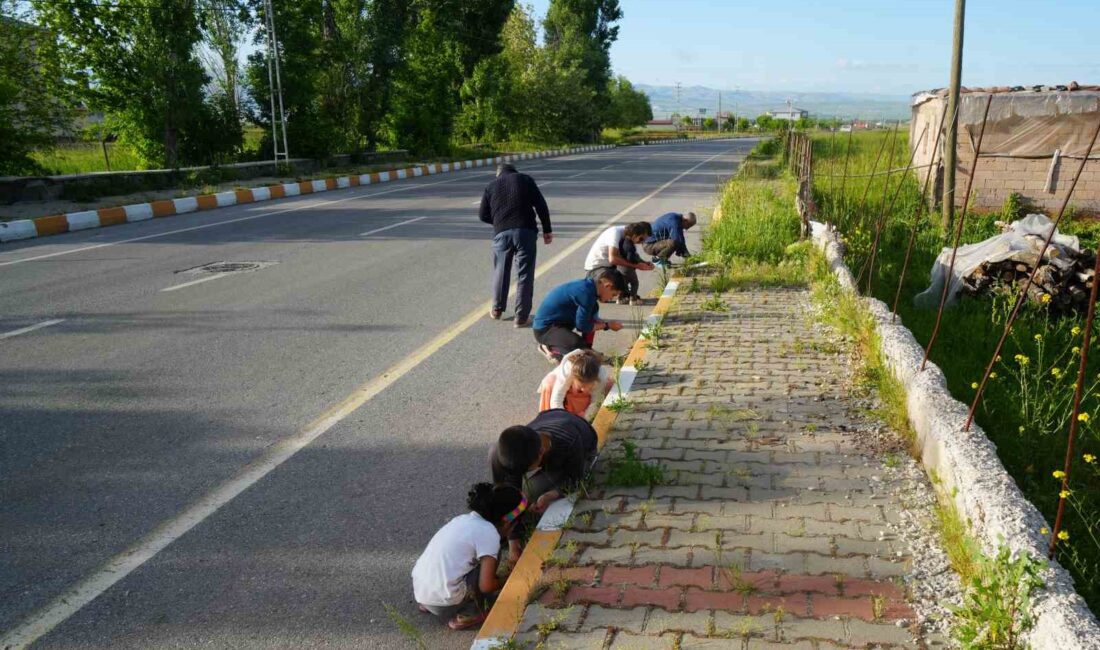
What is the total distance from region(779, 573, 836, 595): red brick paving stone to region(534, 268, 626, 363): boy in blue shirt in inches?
114

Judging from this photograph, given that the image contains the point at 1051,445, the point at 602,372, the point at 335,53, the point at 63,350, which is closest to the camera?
the point at 1051,445

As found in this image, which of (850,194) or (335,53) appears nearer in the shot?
(850,194)

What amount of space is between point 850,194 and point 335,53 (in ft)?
67.2

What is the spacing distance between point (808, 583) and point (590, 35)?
62.4 metres

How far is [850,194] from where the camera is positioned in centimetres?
1323

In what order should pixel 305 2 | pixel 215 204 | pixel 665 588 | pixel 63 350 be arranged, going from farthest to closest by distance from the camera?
pixel 305 2 → pixel 215 204 → pixel 63 350 → pixel 665 588

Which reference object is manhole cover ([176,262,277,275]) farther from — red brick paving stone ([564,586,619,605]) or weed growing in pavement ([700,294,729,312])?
red brick paving stone ([564,586,619,605])

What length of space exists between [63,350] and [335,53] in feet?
79.0

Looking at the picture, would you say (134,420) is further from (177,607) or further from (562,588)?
(562,588)

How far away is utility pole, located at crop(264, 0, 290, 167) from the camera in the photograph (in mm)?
22906

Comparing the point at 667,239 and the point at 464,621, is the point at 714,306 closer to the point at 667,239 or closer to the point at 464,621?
the point at 667,239

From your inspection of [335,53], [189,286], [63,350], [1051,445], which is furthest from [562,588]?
[335,53]

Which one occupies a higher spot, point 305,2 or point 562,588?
point 305,2

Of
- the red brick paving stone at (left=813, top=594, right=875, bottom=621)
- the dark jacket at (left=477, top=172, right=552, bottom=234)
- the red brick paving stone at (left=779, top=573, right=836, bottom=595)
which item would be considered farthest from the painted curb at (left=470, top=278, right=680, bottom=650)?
the dark jacket at (left=477, top=172, right=552, bottom=234)
